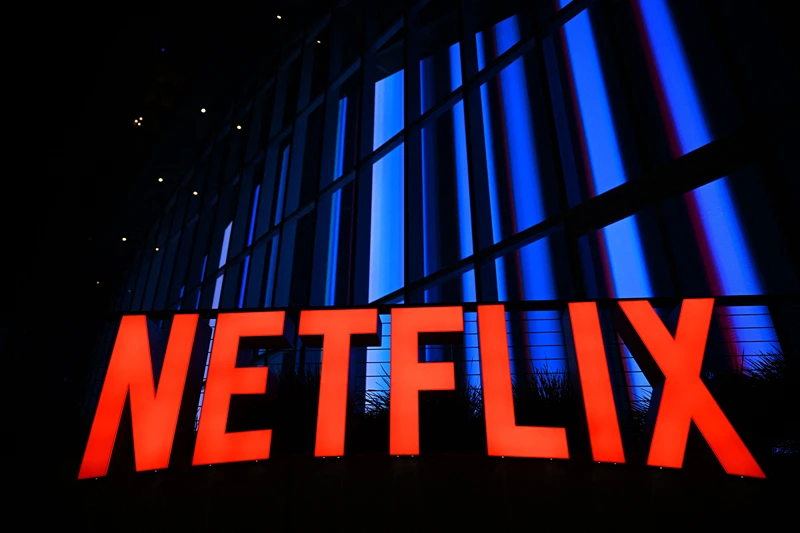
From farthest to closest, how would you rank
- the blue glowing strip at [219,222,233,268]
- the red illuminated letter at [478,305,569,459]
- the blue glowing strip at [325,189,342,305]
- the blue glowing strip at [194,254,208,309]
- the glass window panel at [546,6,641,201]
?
the blue glowing strip at [194,254,208,309], the blue glowing strip at [219,222,233,268], the blue glowing strip at [325,189,342,305], the glass window panel at [546,6,641,201], the red illuminated letter at [478,305,569,459]

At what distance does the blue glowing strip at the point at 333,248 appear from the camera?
8.26 m

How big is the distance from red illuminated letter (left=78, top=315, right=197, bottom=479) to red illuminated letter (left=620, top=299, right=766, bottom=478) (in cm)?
349

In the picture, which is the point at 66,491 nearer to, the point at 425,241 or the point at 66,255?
the point at 425,241

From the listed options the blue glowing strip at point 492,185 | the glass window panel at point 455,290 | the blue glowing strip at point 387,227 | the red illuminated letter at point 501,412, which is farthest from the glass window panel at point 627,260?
the blue glowing strip at point 387,227

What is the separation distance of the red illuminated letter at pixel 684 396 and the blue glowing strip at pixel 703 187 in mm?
1368

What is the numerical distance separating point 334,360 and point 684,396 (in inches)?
100

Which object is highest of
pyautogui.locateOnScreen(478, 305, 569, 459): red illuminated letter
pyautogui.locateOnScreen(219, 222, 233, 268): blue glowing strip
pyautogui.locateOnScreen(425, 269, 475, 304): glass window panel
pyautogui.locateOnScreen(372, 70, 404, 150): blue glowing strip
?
pyautogui.locateOnScreen(372, 70, 404, 150): blue glowing strip

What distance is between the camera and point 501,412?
3545 mm

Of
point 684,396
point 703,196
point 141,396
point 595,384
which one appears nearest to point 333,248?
point 141,396

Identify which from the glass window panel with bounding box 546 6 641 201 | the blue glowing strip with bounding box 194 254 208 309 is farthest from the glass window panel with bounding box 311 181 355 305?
the blue glowing strip with bounding box 194 254 208 309

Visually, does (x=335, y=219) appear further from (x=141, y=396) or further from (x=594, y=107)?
(x=141, y=396)

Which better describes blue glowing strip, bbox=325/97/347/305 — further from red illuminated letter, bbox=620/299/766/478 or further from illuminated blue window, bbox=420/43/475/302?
red illuminated letter, bbox=620/299/766/478

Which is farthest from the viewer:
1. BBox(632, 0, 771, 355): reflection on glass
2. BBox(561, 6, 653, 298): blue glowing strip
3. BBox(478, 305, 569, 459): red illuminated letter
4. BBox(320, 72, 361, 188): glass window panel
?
BBox(320, 72, 361, 188): glass window panel

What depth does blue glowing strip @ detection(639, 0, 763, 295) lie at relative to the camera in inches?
179
